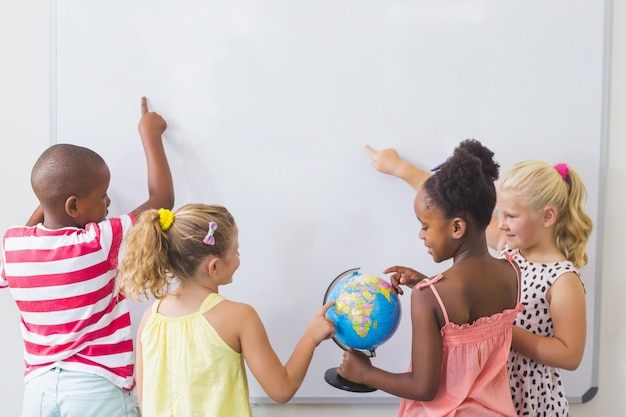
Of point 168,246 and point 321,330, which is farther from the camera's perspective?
point 321,330

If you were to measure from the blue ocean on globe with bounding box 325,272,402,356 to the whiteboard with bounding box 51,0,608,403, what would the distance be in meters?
0.46

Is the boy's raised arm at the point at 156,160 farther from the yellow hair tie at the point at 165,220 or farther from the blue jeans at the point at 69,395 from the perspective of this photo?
the blue jeans at the point at 69,395

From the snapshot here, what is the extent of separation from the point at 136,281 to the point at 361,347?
642 millimetres

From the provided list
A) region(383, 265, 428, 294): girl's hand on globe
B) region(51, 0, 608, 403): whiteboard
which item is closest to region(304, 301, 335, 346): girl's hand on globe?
region(383, 265, 428, 294): girl's hand on globe

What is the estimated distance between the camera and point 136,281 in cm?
160

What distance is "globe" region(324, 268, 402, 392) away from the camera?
5.63 feet

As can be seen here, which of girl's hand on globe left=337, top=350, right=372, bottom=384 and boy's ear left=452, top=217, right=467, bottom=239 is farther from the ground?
boy's ear left=452, top=217, right=467, bottom=239

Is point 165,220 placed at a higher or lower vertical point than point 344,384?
higher

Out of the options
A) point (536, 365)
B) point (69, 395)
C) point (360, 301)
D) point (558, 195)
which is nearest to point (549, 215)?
point (558, 195)

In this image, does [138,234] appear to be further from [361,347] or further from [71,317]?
[361,347]

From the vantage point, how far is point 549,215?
195 centimetres

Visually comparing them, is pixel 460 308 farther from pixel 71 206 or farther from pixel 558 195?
pixel 71 206

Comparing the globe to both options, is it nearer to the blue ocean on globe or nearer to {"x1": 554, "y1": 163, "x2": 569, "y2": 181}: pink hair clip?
the blue ocean on globe

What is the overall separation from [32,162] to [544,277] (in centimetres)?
178
